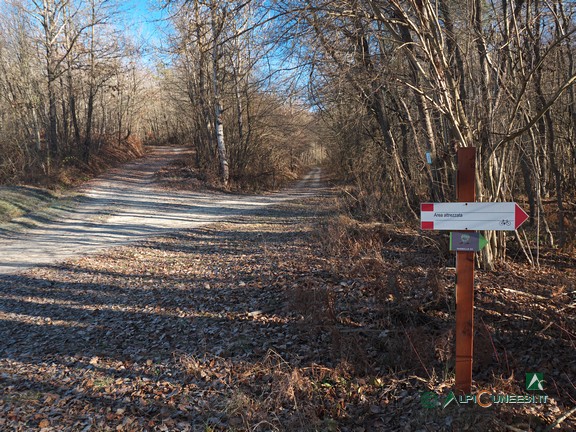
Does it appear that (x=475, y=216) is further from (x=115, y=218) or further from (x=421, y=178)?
(x=115, y=218)

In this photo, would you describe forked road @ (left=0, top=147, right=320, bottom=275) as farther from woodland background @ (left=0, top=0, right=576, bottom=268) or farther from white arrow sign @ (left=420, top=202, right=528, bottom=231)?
white arrow sign @ (left=420, top=202, right=528, bottom=231)

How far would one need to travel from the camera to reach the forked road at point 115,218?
1008 cm

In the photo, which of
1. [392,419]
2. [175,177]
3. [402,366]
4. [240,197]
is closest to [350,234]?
[402,366]

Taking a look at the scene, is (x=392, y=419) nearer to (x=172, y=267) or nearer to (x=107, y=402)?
(x=107, y=402)

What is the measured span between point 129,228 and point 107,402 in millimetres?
9386

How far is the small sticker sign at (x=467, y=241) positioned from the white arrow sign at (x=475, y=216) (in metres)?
0.05

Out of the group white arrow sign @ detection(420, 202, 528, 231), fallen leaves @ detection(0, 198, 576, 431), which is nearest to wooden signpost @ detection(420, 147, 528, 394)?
white arrow sign @ detection(420, 202, 528, 231)

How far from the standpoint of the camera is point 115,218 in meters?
14.4

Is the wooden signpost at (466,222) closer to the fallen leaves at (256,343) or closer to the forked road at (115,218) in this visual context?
the fallen leaves at (256,343)

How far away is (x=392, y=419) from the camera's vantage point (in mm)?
3650

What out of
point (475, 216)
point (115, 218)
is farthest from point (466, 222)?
point (115, 218)

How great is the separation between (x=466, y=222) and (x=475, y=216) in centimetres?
8

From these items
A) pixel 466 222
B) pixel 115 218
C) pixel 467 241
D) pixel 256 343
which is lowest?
pixel 256 343

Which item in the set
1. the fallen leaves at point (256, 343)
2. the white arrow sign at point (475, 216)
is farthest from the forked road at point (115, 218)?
the white arrow sign at point (475, 216)
